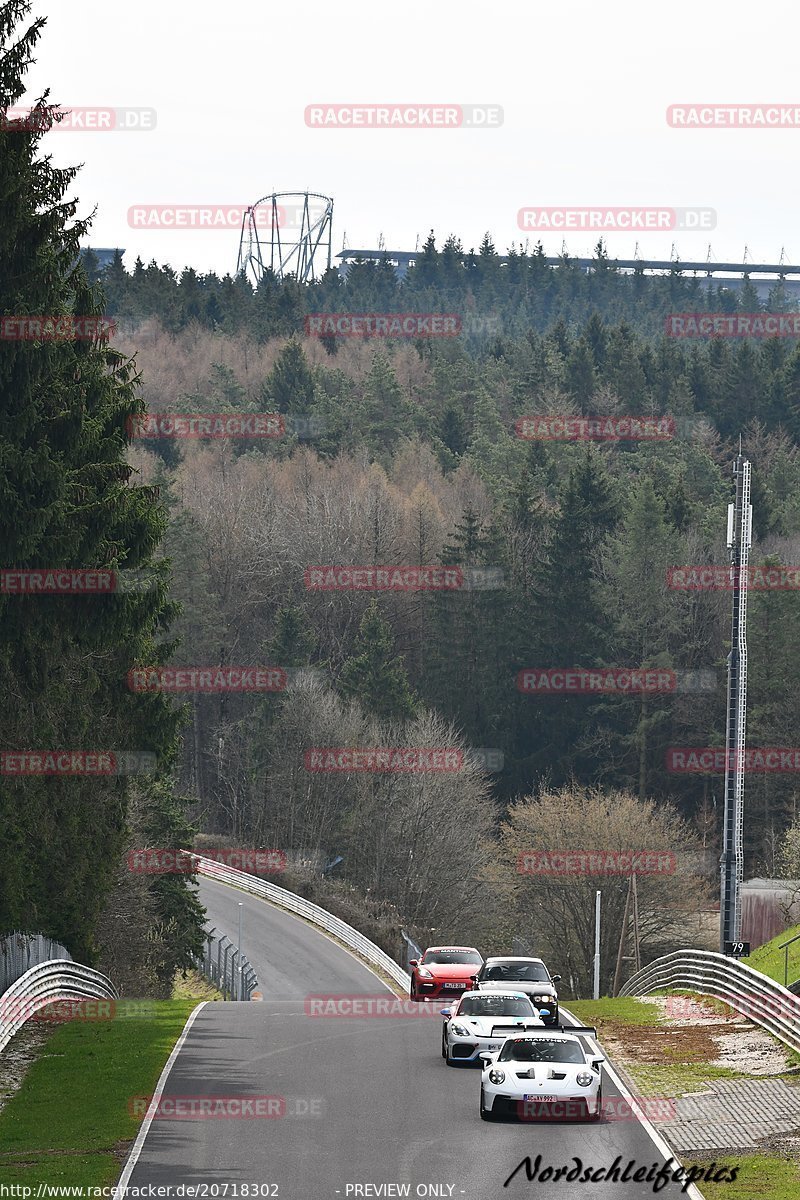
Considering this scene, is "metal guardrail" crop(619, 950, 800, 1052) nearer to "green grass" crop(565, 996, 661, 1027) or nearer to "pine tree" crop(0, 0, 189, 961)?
"green grass" crop(565, 996, 661, 1027)

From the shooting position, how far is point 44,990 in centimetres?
2961

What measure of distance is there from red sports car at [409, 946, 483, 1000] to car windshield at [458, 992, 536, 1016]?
9730 millimetres

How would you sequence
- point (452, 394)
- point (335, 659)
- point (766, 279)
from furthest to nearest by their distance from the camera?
point (766, 279)
point (452, 394)
point (335, 659)

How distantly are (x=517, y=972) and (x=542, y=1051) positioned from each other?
360 inches

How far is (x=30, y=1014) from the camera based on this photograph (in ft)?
92.5

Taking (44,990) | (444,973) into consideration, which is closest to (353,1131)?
(44,990)

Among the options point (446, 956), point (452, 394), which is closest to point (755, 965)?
point (446, 956)

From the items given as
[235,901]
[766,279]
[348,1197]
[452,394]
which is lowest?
[235,901]

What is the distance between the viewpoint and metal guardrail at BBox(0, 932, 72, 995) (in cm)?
2786

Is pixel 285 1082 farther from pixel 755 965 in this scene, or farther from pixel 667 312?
pixel 667 312

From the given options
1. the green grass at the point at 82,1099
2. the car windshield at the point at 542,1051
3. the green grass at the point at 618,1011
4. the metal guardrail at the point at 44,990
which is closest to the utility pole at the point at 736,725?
the green grass at the point at 618,1011

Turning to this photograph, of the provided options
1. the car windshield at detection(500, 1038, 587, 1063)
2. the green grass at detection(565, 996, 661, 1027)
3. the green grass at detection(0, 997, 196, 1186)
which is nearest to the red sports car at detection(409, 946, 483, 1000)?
the green grass at detection(565, 996, 661, 1027)

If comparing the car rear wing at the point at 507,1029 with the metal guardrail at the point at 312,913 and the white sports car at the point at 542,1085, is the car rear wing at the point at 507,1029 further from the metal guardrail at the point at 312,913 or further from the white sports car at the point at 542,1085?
the metal guardrail at the point at 312,913

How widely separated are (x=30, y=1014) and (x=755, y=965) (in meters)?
17.6
